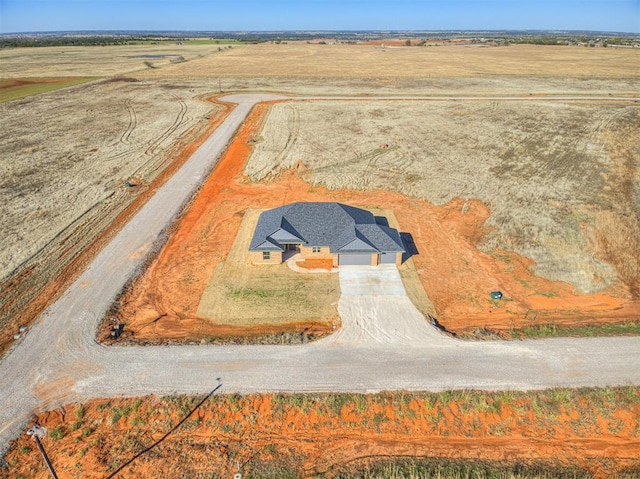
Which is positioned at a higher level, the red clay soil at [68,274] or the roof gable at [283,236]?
the roof gable at [283,236]

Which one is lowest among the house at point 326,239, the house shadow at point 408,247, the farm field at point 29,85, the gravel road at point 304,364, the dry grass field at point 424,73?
the gravel road at point 304,364

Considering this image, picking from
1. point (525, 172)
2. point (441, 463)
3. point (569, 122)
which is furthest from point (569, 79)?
point (441, 463)

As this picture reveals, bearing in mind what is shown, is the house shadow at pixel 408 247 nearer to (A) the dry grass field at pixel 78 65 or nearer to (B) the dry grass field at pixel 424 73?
(B) the dry grass field at pixel 424 73

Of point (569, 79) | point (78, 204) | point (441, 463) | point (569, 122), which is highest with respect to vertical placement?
point (569, 79)

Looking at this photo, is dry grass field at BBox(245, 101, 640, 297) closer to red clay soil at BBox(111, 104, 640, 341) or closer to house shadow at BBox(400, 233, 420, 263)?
red clay soil at BBox(111, 104, 640, 341)

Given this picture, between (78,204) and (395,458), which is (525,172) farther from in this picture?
(78,204)

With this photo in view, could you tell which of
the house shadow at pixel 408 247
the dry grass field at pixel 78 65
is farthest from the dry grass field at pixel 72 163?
the dry grass field at pixel 78 65
